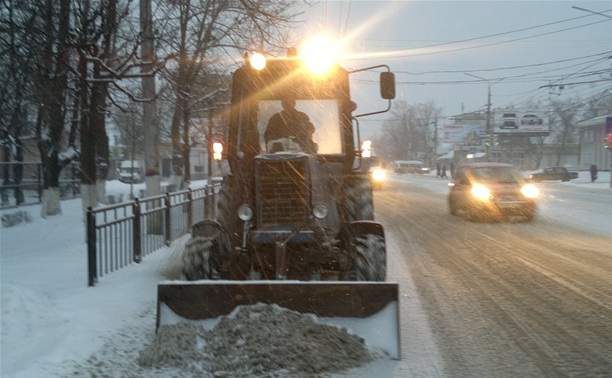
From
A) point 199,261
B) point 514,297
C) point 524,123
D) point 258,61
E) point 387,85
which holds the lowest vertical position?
point 514,297

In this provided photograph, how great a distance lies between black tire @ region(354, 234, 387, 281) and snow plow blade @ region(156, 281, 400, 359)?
3.53 feet

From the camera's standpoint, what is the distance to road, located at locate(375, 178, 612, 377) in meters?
5.87

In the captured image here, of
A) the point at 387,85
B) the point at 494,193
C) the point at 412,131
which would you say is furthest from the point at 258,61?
the point at 412,131

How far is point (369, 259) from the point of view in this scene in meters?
7.29

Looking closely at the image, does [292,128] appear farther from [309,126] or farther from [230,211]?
[230,211]

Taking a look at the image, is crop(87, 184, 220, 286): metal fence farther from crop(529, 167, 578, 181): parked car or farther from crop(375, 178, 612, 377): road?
crop(529, 167, 578, 181): parked car

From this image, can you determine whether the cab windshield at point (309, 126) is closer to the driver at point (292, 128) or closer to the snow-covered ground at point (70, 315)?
the driver at point (292, 128)

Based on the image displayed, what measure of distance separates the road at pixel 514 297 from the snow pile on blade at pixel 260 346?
0.96 meters

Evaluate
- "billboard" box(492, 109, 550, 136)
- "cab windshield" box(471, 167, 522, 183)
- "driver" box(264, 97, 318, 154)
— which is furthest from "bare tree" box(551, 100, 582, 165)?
"driver" box(264, 97, 318, 154)

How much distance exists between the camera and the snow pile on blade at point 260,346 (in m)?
5.54

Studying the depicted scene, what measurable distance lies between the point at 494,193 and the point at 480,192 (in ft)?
1.61

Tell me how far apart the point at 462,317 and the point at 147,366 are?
142 inches

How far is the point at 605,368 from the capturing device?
559cm

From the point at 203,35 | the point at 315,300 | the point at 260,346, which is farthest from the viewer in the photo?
the point at 203,35
